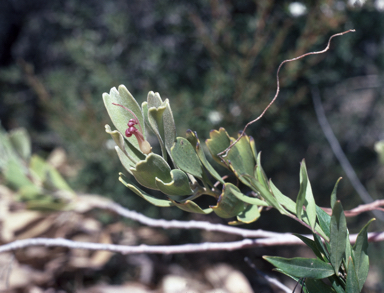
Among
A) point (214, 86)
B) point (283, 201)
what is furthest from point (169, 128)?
point (214, 86)

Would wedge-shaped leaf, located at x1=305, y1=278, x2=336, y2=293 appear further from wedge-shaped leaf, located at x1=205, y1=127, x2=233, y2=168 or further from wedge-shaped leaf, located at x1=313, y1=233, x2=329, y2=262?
wedge-shaped leaf, located at x1=205, y1=127, x2=233, y2=168

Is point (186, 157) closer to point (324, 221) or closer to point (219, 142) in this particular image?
point (219, 142)

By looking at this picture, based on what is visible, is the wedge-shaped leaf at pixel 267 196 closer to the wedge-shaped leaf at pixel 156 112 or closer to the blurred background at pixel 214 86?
the wedge-shaped leaf at pixel 156 112

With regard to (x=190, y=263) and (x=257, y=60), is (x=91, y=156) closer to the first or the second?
(x=190, y=263)

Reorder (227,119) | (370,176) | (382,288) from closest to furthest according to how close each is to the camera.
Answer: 1. (227,119)
2. (382,288)
3. (370,176)

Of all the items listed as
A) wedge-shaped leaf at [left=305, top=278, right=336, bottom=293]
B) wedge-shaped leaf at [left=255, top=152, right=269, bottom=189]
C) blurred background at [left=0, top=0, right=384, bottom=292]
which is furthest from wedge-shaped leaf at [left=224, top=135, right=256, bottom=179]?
blurred background at [left=0, top=0, right=384, bottom=292]

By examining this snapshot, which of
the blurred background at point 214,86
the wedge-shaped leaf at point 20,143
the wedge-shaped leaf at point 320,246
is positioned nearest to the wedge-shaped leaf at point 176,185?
the wedge-shaped leaf at point 320,246

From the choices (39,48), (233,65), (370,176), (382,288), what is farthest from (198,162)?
(39,48)

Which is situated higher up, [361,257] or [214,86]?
[214,86]
